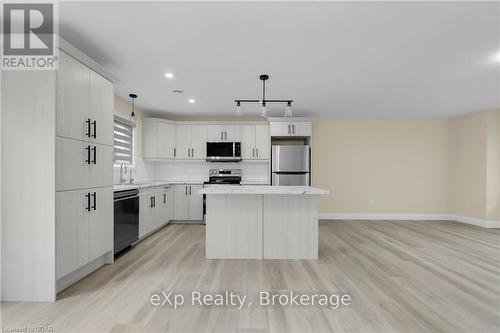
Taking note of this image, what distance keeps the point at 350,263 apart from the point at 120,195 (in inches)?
121

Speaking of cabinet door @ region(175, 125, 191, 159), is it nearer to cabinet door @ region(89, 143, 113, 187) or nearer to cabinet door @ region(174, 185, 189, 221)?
cabinet door @ region(174, 185, 189, 221)

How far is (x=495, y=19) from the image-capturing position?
2.22m

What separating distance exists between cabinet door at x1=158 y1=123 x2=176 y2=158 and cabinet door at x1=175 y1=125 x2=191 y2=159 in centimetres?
11

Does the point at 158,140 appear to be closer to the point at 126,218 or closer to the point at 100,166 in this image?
the point at 126,218

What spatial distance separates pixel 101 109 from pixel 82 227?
4.23 feet

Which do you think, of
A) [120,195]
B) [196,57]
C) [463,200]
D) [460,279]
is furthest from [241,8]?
[463,200]

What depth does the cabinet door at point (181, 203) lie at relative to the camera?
5.49 m

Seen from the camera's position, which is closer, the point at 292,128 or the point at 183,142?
the point at 292,128

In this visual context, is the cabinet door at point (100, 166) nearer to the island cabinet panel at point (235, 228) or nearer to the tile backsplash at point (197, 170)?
the island cabinet panel at point (235, 228)

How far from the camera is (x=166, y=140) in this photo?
5.69 m

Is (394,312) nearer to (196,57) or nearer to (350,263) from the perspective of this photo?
(350,263)

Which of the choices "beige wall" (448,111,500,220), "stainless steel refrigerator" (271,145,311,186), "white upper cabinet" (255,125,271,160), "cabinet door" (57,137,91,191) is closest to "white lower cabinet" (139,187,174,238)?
"cabinet door" (57,137,91,191)

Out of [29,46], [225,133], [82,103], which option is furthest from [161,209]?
[29,46]

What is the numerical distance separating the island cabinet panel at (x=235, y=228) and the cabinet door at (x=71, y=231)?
4.54 ft
